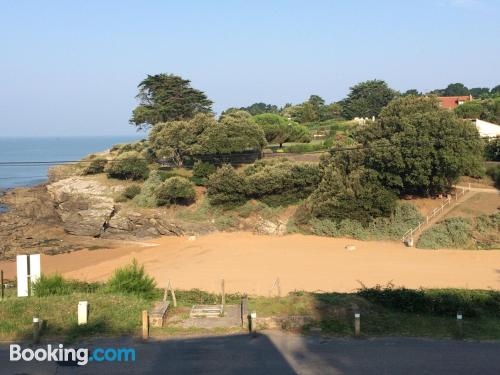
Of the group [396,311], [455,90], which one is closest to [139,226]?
[396,311]

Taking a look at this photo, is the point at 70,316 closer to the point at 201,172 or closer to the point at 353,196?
the point at 353,196

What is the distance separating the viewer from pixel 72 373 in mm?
9320

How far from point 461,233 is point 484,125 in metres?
21.4

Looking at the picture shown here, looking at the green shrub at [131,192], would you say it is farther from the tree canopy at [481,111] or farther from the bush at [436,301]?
the tree canopy at [481,111]

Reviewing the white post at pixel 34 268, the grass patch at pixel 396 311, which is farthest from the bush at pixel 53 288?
the grass patch at pixel 396 311

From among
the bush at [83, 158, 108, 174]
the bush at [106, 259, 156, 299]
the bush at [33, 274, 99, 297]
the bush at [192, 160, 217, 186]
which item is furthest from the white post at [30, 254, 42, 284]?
the bush at [83, 158, 108, 174]

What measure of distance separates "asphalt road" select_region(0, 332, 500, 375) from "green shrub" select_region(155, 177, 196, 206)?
85.7ft

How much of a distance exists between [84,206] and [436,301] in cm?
2991

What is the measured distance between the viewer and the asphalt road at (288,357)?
938 centimetres

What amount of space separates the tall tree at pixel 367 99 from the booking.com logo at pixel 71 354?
254 ft

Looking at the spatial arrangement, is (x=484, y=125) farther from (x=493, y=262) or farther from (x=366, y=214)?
(x=493, y=262)

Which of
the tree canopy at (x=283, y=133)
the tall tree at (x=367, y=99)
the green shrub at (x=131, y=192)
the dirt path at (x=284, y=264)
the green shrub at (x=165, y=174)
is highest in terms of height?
the tall tree at (x=367, y=99)

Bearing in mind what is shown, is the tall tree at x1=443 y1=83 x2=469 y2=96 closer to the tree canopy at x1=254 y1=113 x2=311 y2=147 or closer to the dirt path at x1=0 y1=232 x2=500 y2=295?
the tree canopy at x1=254 y1=113 x2=311 y2=147

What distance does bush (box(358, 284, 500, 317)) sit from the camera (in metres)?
12.9
